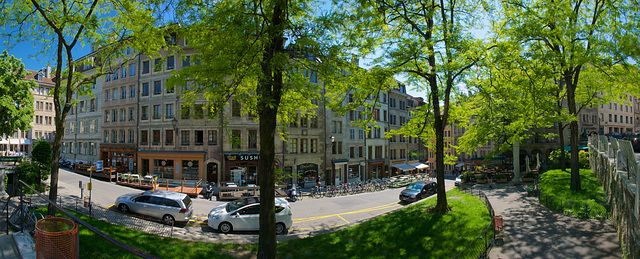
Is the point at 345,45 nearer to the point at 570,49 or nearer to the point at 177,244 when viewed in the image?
the point at 177,244

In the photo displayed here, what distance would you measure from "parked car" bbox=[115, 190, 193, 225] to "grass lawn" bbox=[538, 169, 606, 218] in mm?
18386

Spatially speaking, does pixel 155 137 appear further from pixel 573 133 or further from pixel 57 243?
pixel 573 133

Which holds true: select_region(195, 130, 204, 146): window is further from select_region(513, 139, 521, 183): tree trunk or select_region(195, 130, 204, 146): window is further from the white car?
select_region(513, 139, 521, 183): tree trunk

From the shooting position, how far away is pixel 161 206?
1588 cm

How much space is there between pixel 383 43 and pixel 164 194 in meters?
13.4

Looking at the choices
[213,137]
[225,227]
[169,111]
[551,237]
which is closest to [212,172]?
[213,137]

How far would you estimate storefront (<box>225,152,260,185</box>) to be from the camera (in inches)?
1208

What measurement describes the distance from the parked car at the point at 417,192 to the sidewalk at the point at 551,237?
8076 millimetres

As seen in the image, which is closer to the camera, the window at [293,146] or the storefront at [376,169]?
the window at [293,146]

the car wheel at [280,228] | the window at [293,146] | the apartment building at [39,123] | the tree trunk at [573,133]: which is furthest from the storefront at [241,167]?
the apartment building at [39,123]

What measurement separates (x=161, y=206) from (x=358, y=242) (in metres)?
10.3

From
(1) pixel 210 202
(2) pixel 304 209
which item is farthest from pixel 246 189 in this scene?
(2) pixel 304 209

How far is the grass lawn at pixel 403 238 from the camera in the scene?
1058 cm

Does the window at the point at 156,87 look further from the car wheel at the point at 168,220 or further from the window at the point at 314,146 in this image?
the car wheel at the point at 168,220
